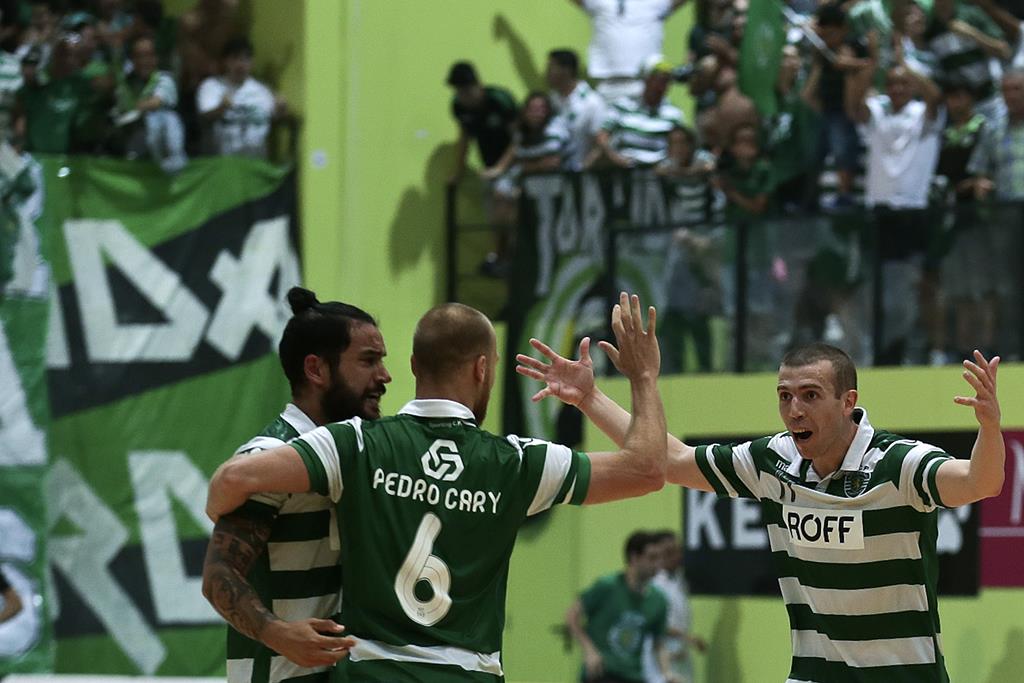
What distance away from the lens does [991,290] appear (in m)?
13.2

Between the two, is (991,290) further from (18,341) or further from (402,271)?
(18,341)

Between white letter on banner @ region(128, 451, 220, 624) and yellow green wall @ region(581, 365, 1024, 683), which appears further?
white letter on banner @ region(128, 451, 220, 624)

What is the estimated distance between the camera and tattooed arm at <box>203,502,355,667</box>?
5250 mm

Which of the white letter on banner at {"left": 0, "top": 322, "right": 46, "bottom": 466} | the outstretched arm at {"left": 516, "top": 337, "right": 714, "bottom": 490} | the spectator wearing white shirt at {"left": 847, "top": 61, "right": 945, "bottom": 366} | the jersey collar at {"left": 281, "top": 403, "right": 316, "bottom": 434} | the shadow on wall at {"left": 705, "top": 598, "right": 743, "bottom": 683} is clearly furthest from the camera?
the white letter on banner at {"left": 0, "top": 322, "right": 46, "bottom": 466}

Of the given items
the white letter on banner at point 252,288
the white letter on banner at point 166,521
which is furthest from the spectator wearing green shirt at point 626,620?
the white letter on banner at point 252,288

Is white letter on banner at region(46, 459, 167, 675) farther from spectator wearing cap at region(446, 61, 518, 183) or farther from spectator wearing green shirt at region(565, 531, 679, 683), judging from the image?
spectator wearing green shirt at region(565, 531, 679, 683)

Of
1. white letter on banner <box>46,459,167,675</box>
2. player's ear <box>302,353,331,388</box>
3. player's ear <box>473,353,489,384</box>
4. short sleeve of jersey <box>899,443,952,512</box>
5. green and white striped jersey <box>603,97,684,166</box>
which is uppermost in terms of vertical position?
green and white striped jersey <box>603,97,684,166</box>

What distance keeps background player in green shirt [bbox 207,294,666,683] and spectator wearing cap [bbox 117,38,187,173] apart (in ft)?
42.1

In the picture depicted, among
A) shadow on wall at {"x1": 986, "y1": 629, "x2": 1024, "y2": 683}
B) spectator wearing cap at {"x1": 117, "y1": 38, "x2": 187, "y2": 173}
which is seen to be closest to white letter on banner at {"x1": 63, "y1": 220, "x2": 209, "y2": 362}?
spectator wearing cap at {"x1": 117, "y1": 38, "x2": 187, "y2": 173}

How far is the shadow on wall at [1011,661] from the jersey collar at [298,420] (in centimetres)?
862

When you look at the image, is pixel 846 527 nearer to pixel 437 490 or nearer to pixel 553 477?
pixel 553 477

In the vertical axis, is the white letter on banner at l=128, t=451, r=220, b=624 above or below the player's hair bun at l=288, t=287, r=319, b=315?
below

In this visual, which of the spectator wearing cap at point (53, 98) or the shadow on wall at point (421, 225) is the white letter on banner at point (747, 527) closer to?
the shadow on wall at point (421, 225)

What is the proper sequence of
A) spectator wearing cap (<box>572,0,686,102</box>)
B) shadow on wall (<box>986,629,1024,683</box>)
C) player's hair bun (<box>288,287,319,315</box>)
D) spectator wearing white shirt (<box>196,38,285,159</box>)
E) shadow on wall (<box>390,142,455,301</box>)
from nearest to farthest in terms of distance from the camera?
player's hair bun (<box>288,287,319,315</box>)
shadow on wall (<box>986,629,1024,683</box>)
spectator wearing cap (<box>572,0,686,102</box>)
spectator wearing white shirt (<box>196,38,285,159</box>)
shadow on wall (<box>390,142,455,301</box>)
